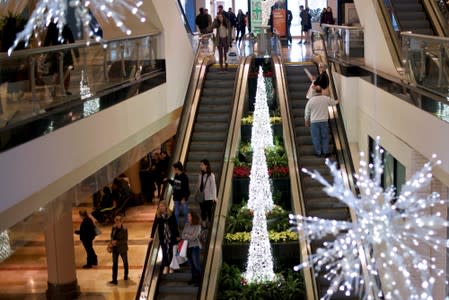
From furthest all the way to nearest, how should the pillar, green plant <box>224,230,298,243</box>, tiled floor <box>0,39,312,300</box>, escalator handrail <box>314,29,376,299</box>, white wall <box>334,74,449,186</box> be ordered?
the pillar
tiled floor <box>0,39,312,300</box>
escalator handrail <box>314,29,376,299</box>
green plant <box>224,230,298,243</box>
white wall <box>334,74,449,186</box>

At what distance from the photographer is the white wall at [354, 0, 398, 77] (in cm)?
1401

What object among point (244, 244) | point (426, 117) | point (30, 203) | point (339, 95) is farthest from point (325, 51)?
point (30, 203)

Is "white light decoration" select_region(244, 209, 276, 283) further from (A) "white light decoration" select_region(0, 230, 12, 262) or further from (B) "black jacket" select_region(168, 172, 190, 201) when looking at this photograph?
(A) "white light decoration" select_region(0, 230, 12, 262)

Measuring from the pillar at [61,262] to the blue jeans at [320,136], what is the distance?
4.37 meters

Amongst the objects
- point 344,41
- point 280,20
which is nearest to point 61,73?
point 344,41

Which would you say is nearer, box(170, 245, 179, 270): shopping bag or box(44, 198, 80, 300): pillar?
box(170, 245, 179, 270): shopping bag

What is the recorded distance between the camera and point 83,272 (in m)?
15.4

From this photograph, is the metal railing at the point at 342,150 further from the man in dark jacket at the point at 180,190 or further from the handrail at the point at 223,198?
the man in dark jacket at the point at 180,190

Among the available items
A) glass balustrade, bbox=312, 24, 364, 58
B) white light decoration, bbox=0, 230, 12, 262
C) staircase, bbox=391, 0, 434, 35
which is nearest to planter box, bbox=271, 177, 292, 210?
glass balustrade, bbox=312, 24, 364, 58

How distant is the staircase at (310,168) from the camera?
44.7 ft

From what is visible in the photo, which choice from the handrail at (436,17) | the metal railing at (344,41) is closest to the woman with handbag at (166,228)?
the metal railing at (344,41)

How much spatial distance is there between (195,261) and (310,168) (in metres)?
3.35

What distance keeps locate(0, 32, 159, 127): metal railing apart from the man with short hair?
2890 mm

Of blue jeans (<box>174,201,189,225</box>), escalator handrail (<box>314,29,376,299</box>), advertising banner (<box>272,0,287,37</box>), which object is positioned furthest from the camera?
advertising banner (<box>272,0,287,37</box>)
